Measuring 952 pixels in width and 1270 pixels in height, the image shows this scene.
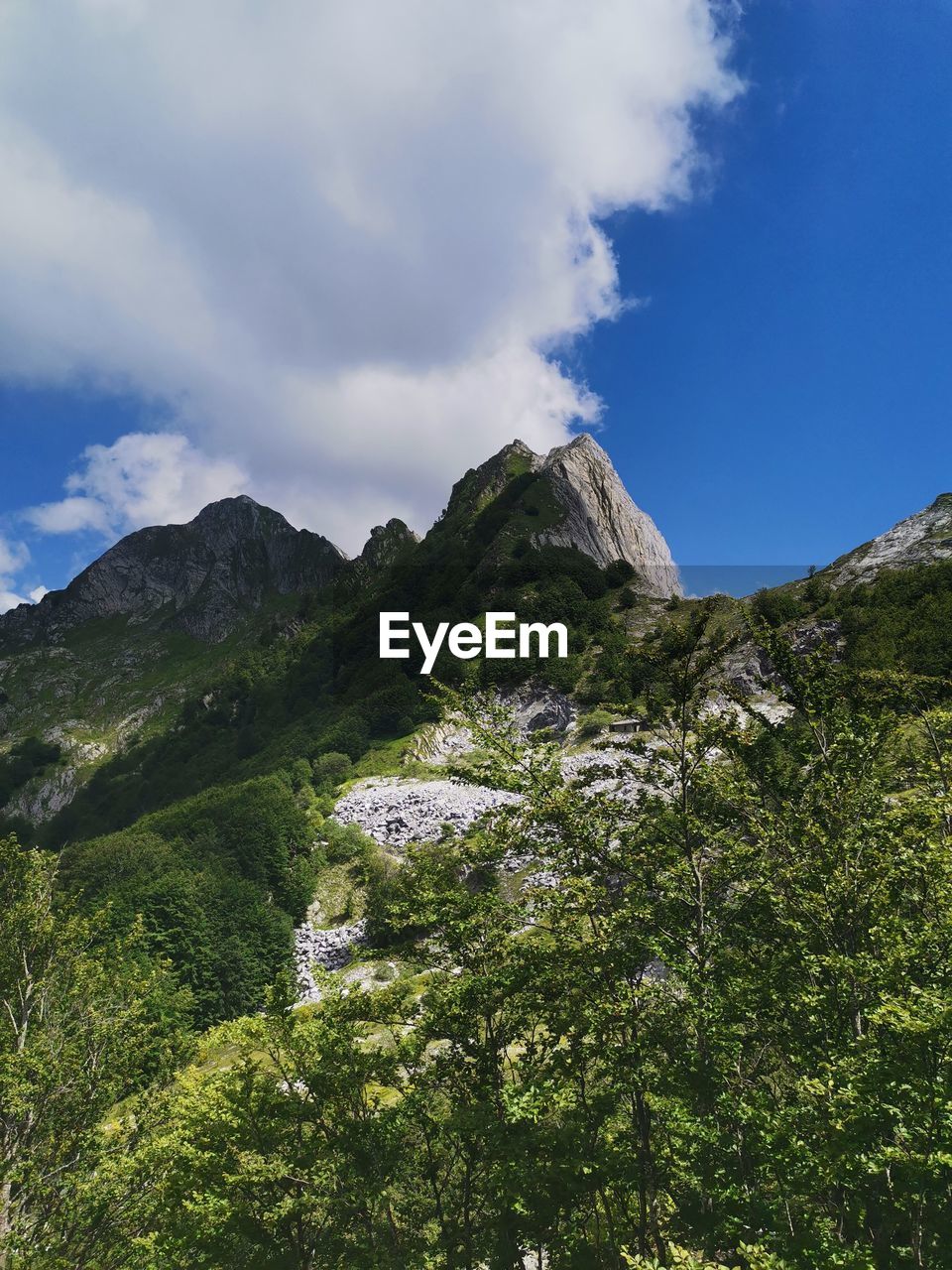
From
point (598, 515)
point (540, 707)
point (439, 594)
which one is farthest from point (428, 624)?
point (598, 515)

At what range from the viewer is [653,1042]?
9.05 metres

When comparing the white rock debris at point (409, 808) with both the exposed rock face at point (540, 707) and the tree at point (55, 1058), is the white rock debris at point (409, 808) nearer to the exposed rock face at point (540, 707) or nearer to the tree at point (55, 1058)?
the exposed rock face at point (540, 707)

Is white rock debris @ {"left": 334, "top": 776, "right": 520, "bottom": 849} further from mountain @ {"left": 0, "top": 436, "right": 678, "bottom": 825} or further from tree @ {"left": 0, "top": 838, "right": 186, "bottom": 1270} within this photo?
tree @ {"left": 0, "top": 838, "right": 186, "bottom": 1270}

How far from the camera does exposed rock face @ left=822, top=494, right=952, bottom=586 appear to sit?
84625 mm

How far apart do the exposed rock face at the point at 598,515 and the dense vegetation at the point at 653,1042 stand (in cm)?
13204

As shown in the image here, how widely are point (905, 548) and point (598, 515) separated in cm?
7815

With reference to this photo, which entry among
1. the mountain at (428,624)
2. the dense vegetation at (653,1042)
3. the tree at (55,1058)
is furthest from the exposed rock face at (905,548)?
the tree at (55,1058)

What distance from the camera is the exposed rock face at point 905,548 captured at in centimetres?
8462

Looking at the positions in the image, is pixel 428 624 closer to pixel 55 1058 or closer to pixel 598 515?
pixel 598 515

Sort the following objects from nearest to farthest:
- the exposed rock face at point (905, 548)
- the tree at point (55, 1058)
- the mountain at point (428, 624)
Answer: the tree at point (55, 1058)
the exposed rock face at point (905, 548)
the mountain at point (428, 624)

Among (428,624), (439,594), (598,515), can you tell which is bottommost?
(428,624)

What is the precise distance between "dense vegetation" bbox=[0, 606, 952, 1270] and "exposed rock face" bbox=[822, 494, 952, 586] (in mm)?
87110

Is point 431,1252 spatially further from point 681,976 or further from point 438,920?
point 681,976

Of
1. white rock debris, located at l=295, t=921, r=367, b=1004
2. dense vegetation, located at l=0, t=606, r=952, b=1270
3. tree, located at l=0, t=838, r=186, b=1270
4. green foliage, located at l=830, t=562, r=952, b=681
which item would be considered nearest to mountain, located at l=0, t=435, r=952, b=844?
green foliage, located at l=830, t=562, r=952, b=681
